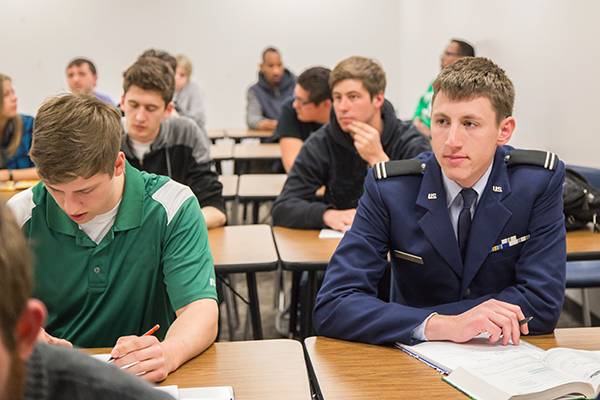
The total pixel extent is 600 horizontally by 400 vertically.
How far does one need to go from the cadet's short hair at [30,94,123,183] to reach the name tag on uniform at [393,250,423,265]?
0.78 m

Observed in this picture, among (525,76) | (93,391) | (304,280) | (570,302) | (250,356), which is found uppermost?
(525,76)

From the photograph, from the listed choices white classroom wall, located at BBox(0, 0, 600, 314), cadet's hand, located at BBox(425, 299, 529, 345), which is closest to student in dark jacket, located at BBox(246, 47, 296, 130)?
white classroom wall, located at BBox(0, 0, 600, 314)

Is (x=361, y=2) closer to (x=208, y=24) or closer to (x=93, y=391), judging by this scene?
(x=208, y=24)

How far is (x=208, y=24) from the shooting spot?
843 cm

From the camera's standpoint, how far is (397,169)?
6.24ft

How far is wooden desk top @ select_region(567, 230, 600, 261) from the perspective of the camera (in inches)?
94.4

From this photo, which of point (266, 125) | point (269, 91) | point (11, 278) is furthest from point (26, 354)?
point (269, 91)

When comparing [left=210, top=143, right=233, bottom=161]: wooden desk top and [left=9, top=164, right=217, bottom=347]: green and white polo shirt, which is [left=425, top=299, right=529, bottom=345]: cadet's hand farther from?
[left=210, top=143, right=233, bottom=161]: wooden desk top

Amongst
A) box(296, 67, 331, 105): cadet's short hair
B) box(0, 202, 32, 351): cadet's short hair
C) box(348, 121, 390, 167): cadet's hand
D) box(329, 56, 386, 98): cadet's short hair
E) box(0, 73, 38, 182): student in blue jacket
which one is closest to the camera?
box(0, 202, 32, 351): cadet's short hair

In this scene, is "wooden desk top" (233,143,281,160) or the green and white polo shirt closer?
the green and white polo shirt

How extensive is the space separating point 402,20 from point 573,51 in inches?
204

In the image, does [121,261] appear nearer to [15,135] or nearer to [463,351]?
[463,351]

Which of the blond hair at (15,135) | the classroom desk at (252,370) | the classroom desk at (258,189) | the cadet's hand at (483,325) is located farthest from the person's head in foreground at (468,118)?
the blond hair at (15,135)

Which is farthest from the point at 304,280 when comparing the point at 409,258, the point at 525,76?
A: the point at 525,76
